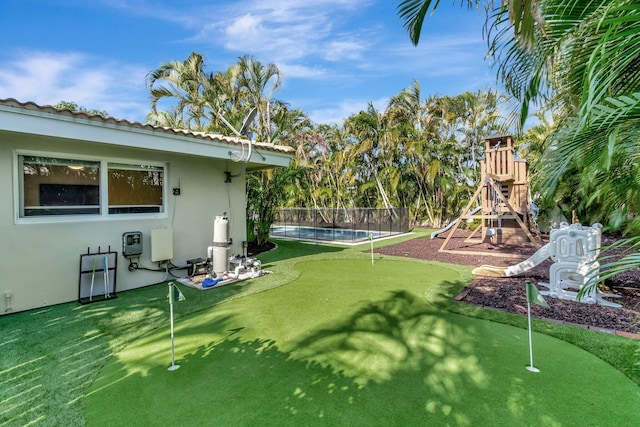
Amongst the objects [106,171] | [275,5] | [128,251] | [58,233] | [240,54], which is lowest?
[128,251]

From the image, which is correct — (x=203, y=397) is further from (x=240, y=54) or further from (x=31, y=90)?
(x=31, y=90)

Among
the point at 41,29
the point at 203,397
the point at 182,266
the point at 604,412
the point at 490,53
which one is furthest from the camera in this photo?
the point at 41,29

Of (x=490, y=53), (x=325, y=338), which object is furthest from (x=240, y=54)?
(x=325, y=338)

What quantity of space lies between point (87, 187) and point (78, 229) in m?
0.80

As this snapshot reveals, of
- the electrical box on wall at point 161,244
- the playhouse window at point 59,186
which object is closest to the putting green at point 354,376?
Answer: the electrical box on wall at point 161,244

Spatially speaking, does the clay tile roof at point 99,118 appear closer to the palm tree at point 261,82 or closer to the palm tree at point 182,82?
the palm tree at point 261,82

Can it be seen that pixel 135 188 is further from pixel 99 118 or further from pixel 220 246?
pixel 220 246

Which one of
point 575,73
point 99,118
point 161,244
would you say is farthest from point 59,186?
point 575,73

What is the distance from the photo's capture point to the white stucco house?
4637 mm

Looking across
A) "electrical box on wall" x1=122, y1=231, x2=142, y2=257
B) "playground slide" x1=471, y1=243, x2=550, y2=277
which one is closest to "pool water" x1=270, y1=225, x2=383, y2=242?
"playground slide" x1=471, y1=243, x2=550, y2=277

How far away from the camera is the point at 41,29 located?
802 centimetres

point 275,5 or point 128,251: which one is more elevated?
point 275,5

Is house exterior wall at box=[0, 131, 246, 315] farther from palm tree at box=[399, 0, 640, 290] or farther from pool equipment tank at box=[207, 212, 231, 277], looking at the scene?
palm tree at box=[399, 0, 640, 290]

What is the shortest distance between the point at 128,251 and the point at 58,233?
3.62 ft
